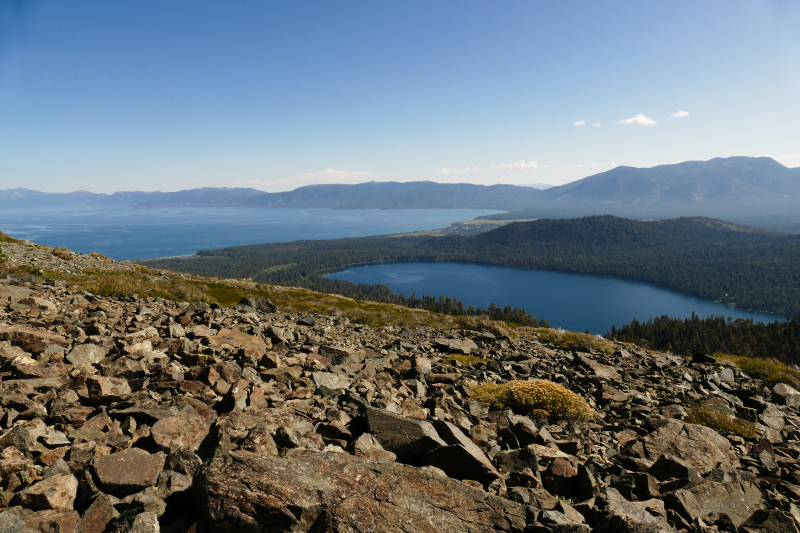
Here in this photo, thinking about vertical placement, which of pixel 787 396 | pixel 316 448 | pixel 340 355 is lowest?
pixel 787 396

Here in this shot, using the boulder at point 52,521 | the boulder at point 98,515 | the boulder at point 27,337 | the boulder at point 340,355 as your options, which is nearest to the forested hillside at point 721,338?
the boulder at point 340,355

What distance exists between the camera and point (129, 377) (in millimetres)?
11352

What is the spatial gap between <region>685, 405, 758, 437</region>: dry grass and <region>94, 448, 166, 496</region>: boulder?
17.3 m

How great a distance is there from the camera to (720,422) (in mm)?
14164

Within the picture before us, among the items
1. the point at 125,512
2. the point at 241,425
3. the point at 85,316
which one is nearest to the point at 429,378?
the point at 241,425

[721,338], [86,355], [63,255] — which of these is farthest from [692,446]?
[721,338]

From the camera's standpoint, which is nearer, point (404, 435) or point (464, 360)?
point (404, 435)

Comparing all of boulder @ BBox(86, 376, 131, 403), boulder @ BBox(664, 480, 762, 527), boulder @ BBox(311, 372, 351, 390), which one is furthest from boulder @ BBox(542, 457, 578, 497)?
boulder @ BBox(86, 376, 131, 403)

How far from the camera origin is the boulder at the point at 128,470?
6551 mm

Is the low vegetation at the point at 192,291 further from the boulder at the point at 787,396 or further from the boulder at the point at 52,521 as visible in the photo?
the boulder at the point at 52,521

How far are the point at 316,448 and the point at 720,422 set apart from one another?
15.2 meters

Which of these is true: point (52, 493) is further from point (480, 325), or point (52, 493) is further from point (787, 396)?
point (480, 325)

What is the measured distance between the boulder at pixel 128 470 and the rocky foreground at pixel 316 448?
28 mm

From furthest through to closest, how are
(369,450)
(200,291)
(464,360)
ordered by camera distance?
(200,291) → (464,360) → (369,450)
